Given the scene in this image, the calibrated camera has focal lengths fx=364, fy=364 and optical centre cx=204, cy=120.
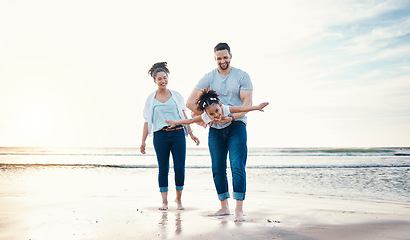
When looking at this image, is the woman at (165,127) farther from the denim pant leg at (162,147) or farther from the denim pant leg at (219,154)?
the denim pant leg at (219,154)

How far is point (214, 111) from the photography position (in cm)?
356

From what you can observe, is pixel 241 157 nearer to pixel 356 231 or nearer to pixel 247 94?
pixel 247 94

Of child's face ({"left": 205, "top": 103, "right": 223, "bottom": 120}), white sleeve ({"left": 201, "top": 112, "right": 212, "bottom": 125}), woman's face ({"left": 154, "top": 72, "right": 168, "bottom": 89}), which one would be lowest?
white sleeve ({"left": 201, "top": 112, "right": 212, "bottom": 125})

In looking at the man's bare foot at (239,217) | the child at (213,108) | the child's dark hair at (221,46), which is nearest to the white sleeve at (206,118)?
the child at (213,108)

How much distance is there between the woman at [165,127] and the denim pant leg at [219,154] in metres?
0.82

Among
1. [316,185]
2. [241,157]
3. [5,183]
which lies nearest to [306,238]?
[241,157]

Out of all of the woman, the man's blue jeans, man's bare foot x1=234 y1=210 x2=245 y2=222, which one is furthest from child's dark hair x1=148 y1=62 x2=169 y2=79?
man's bare foot x1=234 y1=210 x2=245 y2=222

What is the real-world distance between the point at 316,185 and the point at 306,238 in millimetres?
5657

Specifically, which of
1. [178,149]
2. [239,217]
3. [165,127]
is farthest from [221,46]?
[239,217]

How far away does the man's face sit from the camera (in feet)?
12.6

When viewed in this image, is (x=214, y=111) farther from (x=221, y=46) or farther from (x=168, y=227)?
(x=168, y=227)

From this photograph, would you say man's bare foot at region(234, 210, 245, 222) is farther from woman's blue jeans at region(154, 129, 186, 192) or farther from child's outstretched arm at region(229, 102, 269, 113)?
woman's blue jeans at region(154, 129, 186, 192)

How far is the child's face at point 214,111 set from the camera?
3.55 metres

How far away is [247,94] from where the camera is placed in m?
3.81
